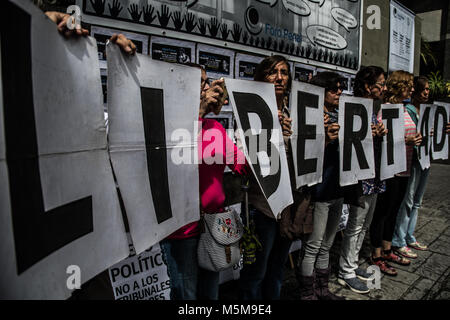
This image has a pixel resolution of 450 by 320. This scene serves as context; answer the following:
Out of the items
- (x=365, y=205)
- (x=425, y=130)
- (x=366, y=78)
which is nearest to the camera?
(x=366, y=78)

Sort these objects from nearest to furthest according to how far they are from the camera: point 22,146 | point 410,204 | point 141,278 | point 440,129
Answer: point 22,146
point 141,278
point 410,204
point 440,129

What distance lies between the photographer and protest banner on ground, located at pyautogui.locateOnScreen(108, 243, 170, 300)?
230 centimetres

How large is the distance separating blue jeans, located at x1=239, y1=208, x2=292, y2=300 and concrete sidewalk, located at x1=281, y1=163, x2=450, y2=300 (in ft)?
2.39

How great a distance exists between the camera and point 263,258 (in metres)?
2.13

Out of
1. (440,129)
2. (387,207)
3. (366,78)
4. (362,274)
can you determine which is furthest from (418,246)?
(366,78)

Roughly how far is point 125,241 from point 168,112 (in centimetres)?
65

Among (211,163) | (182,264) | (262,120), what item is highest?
(262,120)

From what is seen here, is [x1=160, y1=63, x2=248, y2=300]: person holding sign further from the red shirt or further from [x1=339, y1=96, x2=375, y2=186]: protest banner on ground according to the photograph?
[x1=339, y1=96, x2=375, y2=186]: protest banner on ground

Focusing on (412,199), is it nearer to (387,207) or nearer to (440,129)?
(387,207)

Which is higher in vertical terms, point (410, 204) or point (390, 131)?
point (390, 131)

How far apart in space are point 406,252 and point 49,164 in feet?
13.5

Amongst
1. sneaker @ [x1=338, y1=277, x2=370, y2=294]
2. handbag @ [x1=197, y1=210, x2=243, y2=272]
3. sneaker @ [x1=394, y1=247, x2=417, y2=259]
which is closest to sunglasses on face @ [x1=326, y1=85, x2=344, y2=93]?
handbag @ [x1=197, y1=210, x2=243, y2=272]
